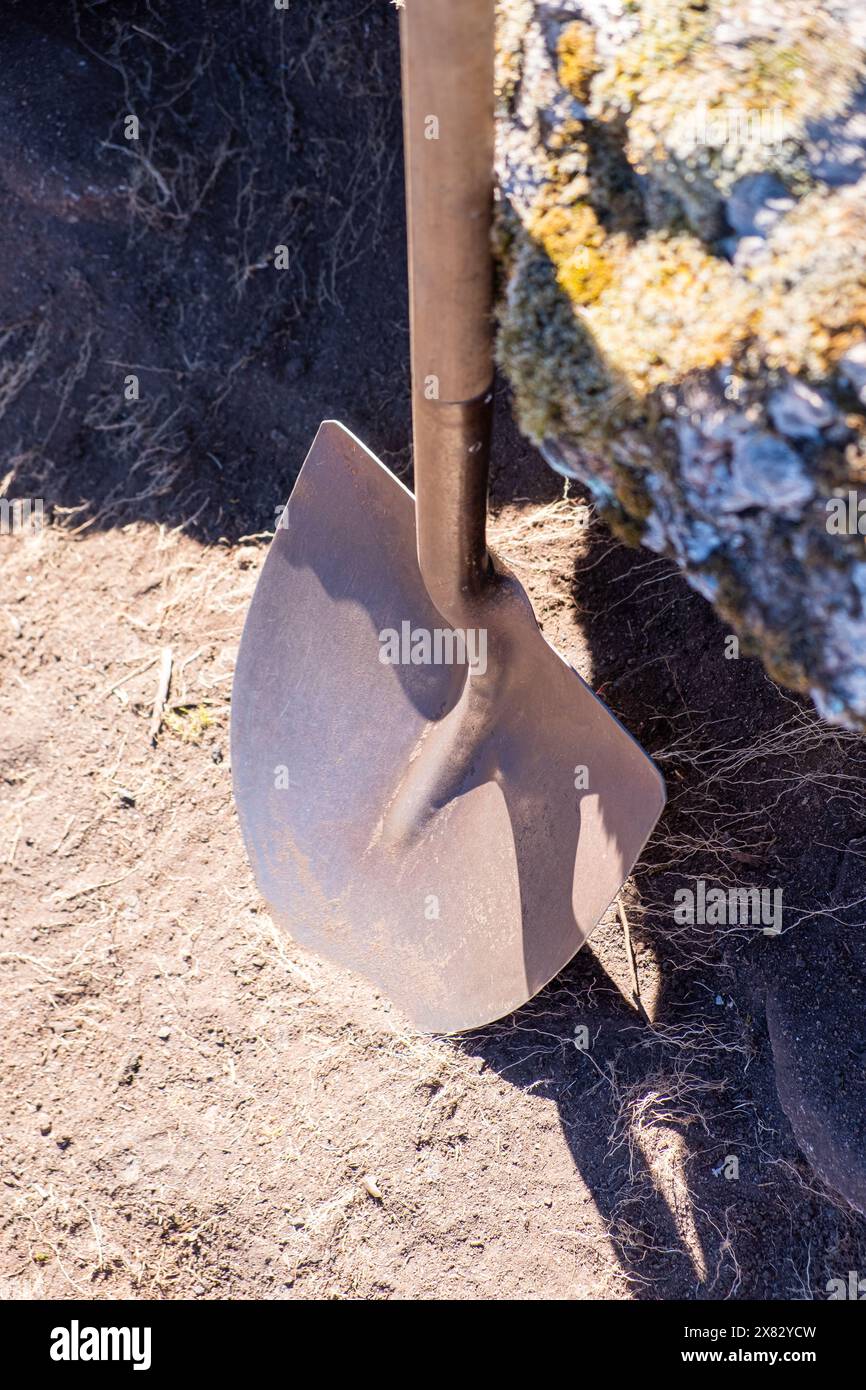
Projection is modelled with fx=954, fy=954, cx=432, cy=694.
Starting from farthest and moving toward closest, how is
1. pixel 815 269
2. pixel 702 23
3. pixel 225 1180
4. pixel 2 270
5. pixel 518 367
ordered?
pixel 2 270 < pixel 225 1180 < pixel 518 367 < pixel 702 23 < pixel 815 269

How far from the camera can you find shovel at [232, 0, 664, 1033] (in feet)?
7.07

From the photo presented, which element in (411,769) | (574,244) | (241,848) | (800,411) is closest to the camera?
(800,411)

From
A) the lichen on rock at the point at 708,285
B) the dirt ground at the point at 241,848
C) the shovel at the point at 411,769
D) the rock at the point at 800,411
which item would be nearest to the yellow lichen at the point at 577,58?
the lichen on rock at the point at 708,285

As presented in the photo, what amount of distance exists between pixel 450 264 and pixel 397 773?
1.33m

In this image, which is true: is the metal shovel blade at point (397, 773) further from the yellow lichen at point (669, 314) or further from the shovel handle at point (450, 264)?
the yellow lichen at point (669, 314)

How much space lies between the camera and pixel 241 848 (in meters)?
2.77

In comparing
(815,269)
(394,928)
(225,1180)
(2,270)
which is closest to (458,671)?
(394,928)

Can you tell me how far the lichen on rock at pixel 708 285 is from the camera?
116 cm

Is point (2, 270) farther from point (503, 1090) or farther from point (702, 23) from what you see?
point (503, 1090)

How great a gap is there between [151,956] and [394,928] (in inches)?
32.4

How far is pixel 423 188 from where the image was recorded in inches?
48.3

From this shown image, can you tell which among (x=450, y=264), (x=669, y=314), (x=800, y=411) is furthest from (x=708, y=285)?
(x=450, y=264)

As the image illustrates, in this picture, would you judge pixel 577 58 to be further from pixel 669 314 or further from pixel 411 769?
pixel 411 769

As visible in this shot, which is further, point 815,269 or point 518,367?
point 518,367
